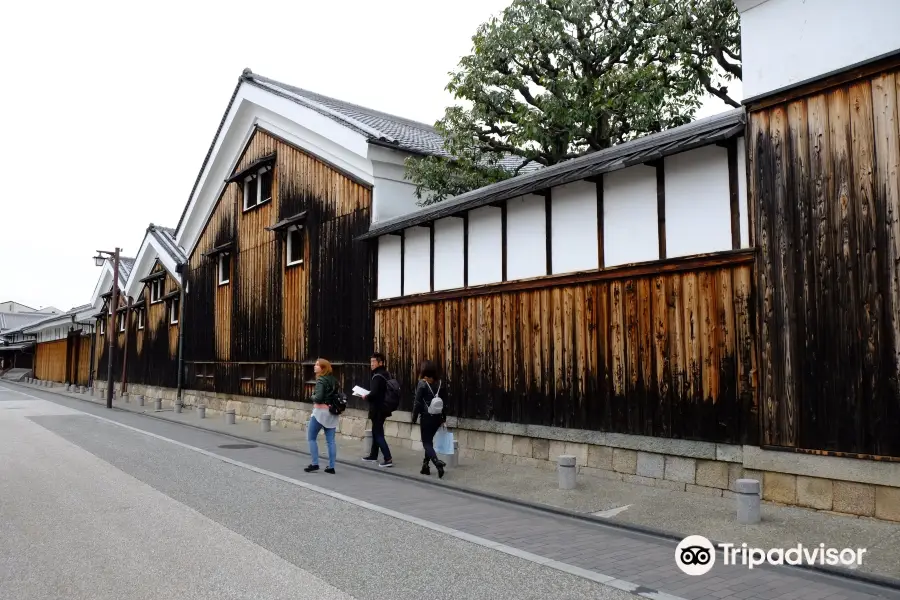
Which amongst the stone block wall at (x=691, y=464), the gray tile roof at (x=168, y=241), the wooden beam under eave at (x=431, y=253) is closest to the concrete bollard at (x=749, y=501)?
the stone block wall at (x=691, y=464)

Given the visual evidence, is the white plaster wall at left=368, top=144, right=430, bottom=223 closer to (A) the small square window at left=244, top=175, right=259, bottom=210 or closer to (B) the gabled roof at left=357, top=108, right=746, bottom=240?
(B) the gabled roof at left=357, top=108, right=746, bottom=240

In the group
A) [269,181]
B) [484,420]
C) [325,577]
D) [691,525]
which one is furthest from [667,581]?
[269,181]

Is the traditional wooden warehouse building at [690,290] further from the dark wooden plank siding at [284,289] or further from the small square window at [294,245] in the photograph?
the small square window at [294,245]

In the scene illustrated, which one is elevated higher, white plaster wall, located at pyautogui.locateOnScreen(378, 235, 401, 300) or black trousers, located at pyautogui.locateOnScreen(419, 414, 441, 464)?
white plaster wall, located at pyautogui.locateOnScreen(378, 235, 401, 300)

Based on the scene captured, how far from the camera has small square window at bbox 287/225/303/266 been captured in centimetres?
1753

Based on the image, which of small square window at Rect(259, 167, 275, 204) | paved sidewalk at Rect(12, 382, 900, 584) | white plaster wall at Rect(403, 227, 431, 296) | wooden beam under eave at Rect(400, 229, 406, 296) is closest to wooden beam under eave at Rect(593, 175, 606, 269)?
paved sidewalk at Rect(12, 382, 900, 584)

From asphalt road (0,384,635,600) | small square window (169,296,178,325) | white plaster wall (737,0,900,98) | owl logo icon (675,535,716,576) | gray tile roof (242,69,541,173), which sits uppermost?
gray tile roof (242,69,541,173)

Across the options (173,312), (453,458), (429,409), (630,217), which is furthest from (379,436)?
(173,312)

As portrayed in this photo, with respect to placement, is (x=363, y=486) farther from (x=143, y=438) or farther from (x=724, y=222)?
(x=143, y=438)

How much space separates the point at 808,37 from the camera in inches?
285

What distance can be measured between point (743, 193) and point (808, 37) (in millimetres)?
1804

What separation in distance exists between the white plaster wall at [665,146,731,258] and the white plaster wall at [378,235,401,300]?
6.52 m

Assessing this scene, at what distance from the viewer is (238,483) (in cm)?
906

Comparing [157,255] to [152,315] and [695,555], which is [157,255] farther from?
[695,555]
